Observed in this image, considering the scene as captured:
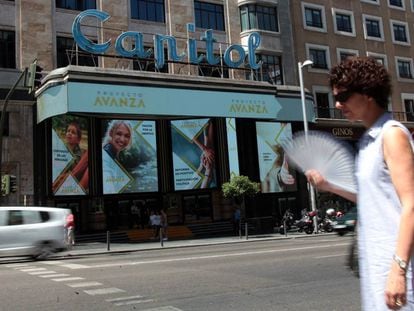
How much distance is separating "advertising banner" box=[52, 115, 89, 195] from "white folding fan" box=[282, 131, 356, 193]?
24.9 metres

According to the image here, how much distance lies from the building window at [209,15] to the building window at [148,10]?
2471 millimetres

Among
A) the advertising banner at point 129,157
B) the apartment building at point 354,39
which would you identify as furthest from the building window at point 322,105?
the advertising banner at point 129,157

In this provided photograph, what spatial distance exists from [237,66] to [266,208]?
9279 mm

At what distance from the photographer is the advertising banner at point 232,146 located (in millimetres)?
31578

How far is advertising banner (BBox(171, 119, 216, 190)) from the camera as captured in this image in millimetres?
30391

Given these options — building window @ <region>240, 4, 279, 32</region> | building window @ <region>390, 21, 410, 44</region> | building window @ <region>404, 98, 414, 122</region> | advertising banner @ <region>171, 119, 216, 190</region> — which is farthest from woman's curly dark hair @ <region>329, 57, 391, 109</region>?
building window @ <region>390, 21, 410, 44</region>

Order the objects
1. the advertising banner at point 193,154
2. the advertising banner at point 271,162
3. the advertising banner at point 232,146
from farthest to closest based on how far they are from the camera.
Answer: the advertising banner at point 271,162
the advertising banner at point 232,146
the advertising banner at point 193,154

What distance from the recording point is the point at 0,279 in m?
10.9

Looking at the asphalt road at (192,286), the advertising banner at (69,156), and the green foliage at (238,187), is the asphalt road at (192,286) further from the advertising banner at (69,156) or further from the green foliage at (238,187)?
the green foliage at (238,187)

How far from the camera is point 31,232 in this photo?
16.8 meters

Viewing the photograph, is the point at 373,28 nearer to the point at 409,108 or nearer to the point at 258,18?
the point at 409,108

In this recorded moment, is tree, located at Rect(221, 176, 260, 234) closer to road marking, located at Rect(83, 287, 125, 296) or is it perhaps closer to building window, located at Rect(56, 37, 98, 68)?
building window, located at Rect(56, 37, 98, 68)

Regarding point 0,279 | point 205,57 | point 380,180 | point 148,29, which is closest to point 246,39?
point 205,57

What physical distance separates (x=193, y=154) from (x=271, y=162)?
5158mm
